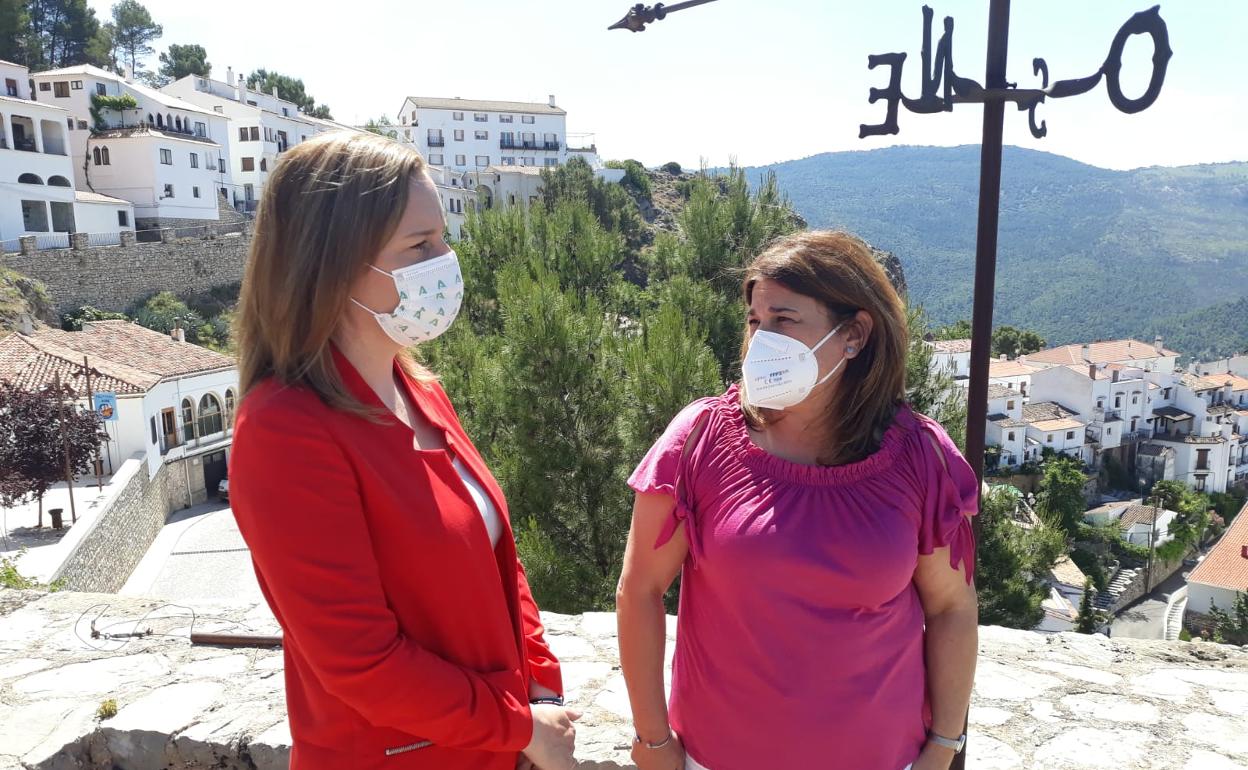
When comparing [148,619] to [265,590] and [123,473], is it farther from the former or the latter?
[123,473]

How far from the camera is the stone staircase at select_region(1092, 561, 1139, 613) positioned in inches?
1216

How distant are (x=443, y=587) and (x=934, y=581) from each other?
90 centimetres

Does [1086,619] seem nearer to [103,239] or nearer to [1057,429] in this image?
[1057,429]

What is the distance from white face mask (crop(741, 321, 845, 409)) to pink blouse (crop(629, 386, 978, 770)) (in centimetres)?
9

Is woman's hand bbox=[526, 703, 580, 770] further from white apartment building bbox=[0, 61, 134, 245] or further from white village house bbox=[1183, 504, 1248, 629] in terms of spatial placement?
white apartment building bbox=[0, 61, 134, 245]

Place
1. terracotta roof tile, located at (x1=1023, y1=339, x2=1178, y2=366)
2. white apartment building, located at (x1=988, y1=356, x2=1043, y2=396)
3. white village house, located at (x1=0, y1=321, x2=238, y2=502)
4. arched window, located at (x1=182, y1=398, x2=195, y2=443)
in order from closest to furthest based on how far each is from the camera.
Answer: white village house, located at (x1=0, y1=321, x2=238, y2=502) < arched window, located at (x1=182, y1=398, x2=195, y2=443) < white apartment building, located at (x1=988, y1=356, x2=1043, y2=396) < terracotta roof tile, located at (x1=1023, y1=339, x2=1178, y2=366)

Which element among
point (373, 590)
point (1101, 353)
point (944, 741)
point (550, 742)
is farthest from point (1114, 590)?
point (373, 590)

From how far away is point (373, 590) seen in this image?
120 cm

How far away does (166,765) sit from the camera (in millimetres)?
2127

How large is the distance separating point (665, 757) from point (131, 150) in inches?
1452

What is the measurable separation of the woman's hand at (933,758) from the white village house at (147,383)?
18.0m

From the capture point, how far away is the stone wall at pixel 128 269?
25.3 m

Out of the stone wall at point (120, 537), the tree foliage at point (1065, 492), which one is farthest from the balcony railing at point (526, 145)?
the stone wall at point (120, 537)

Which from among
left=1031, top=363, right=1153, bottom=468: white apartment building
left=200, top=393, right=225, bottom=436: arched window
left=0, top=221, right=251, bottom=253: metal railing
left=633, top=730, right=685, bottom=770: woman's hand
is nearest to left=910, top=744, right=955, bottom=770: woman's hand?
left=633, top=730, right=685, bottom=770: woman's hand
